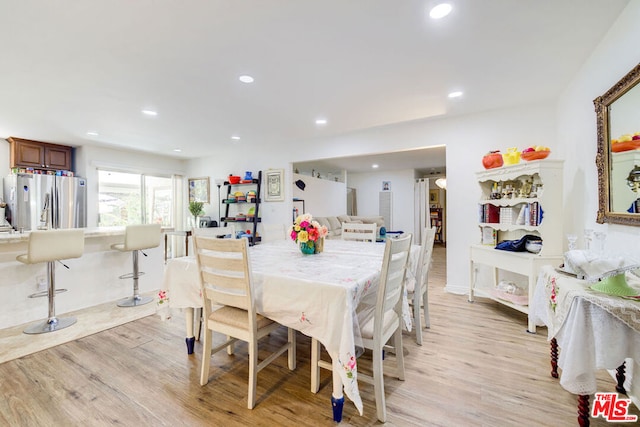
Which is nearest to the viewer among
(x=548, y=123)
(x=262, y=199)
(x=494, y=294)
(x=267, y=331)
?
(x=267, y=331)

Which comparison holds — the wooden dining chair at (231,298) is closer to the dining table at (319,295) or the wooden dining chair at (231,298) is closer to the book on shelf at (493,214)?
the dining table at (319,295)

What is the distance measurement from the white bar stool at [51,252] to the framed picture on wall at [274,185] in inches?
124

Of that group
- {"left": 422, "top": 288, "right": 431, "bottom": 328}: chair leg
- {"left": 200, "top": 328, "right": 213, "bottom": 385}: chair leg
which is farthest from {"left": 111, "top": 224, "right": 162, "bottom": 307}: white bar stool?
{"left": 422, "top": 288, "right": 431, "bottom": 328}: chair leg

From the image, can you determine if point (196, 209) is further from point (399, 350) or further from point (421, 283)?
point (399, 350)

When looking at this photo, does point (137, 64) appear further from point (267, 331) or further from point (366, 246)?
point (366, 246)

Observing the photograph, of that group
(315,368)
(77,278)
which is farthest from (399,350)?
(77,278)

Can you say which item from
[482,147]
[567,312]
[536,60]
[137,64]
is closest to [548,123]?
[482,147]

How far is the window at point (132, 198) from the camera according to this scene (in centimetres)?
562

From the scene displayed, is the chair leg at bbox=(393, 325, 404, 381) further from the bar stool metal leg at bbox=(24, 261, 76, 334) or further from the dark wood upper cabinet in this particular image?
the dark wood upper cabinet

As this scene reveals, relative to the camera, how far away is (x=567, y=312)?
1392mm

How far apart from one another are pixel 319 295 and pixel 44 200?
564 cm

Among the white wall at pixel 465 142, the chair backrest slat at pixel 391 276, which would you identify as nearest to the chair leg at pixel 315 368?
the chair backrest slat at pixel 391 276

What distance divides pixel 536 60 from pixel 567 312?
2150 millimetres

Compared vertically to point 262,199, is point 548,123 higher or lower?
higher
